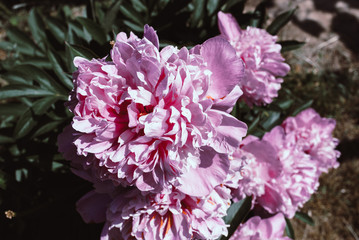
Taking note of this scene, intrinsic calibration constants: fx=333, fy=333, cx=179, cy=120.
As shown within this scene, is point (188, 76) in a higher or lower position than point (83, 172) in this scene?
higher

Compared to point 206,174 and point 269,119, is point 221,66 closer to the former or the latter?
point 206,174

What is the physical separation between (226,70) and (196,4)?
2.27ft

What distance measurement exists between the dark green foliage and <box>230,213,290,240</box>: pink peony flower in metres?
0.08

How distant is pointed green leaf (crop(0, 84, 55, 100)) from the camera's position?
3.72ft

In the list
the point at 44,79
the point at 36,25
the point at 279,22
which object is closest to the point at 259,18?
the point at 279,22

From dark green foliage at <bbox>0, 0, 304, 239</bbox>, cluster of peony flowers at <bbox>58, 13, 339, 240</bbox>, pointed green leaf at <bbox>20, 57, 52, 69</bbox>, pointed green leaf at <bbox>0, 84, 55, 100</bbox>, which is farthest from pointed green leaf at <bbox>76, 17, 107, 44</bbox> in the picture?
cluster of peony flowers at <bbox>58, 13, 339, 240</bbox>

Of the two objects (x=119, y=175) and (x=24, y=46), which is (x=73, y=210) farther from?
(x=24, y=46)

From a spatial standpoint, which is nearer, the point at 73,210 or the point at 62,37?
the point at 73,210

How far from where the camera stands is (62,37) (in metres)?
1.60

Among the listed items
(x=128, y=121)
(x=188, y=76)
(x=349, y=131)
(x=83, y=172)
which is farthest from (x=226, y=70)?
(x=349, y=131)

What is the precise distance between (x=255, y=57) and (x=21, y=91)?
31.6 inches

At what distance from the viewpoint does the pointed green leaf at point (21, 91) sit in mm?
1135

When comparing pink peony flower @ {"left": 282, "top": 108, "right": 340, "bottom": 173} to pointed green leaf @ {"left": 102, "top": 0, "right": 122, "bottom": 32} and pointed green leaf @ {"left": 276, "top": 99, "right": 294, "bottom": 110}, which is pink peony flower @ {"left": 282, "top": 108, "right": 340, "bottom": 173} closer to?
pointed green leaf @ {"left": 276, "top": 99, "right": 294, "bottom": 110}

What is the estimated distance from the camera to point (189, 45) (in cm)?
101
